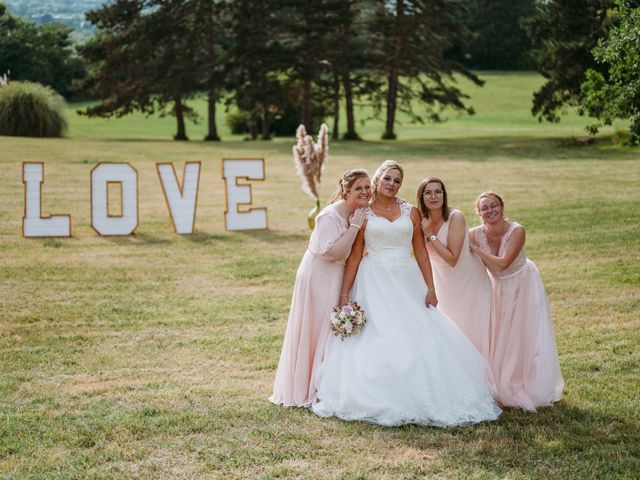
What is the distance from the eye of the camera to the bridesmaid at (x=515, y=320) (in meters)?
7.78

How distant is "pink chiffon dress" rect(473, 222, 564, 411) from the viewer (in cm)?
777

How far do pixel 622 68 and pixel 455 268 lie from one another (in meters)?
8.21

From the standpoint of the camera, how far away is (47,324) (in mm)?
10977

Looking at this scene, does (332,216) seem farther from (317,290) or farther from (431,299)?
(431,299)

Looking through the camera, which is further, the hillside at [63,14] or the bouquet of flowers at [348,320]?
the hillside at [63,14]

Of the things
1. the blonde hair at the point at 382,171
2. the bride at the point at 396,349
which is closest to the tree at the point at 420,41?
the blonde hair at the point at 382,171

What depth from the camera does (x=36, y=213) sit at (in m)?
16.9

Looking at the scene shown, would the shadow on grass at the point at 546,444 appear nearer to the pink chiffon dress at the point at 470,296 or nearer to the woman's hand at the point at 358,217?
the pink chiffon dress at the point at 470,296

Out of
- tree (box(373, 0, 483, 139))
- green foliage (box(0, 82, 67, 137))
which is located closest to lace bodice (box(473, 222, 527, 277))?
green foliage (box(0, 82, 67, 137))

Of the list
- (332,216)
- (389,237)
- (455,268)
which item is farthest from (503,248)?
(332,216)

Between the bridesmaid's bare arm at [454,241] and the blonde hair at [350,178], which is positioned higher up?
the blonde hair at [350,178]

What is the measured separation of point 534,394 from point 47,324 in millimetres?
6012

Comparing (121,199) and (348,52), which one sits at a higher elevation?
→ (348,52)

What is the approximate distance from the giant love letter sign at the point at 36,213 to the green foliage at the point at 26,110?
72.3ft
